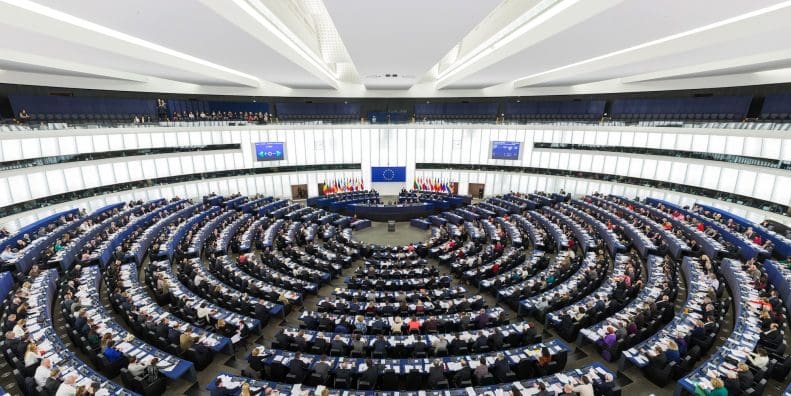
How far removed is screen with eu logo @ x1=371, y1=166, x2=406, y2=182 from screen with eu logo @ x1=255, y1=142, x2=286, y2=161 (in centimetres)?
979

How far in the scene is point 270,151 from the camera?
111 feet

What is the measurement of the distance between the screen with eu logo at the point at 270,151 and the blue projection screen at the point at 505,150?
22068 millimetres

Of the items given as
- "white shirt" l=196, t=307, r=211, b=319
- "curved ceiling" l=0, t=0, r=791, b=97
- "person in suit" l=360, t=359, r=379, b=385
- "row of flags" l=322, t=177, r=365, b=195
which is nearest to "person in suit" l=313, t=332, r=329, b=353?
"person in suit" l=360, t=359, r=379, b=385

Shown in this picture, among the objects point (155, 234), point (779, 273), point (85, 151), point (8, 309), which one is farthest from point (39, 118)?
point (779, 273)

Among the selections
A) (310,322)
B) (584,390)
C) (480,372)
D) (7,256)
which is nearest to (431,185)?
(310,322)

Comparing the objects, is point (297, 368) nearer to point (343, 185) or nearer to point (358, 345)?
point (358, 345)

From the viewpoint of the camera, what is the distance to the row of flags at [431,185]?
35.5 meters

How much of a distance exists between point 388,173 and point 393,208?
34.8 feet

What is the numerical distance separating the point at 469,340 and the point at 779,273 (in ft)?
43.7

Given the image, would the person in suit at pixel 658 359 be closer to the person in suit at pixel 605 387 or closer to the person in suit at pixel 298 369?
the person in suit at pixel 605 387

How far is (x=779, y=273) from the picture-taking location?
1327 centimetres

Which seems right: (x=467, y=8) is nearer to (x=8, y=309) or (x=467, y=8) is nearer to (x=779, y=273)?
(x=779, y=273)

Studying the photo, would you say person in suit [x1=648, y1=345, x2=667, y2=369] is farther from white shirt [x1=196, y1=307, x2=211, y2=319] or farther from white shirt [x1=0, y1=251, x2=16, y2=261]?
white shirt [x1=0, y1=251, x2=16, y2=261]

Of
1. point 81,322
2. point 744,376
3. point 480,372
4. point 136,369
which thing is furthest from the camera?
point 81,322
